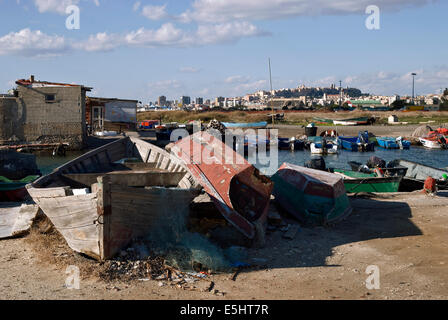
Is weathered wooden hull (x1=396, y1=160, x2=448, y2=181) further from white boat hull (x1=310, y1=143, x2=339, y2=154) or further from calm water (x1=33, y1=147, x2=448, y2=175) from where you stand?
white boat hull (x1=310, y1=143, x2=339, y2=154)

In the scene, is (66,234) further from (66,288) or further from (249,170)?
(249,170)

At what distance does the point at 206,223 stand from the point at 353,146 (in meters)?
35.5

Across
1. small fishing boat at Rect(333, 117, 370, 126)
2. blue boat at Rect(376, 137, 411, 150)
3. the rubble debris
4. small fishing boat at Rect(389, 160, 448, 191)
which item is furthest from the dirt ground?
small fishing boat at Rect(333, 117, 370, 126)

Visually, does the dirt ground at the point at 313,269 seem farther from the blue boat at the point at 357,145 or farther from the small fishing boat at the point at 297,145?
the blue boat at the point at 357,145

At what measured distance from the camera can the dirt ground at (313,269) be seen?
7250 millimetres

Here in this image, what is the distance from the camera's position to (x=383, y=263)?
872 centimetres

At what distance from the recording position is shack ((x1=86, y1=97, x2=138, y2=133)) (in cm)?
4203

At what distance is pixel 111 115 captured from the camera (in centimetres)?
4303

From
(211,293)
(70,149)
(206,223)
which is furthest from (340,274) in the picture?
(70,149)

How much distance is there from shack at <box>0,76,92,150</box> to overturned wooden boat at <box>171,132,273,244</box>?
78.6 feet

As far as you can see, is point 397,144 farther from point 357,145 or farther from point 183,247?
point 183,247

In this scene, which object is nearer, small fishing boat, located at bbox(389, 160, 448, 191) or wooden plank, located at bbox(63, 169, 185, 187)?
wooden plank, located at bbox(63, 169, 185, 187)

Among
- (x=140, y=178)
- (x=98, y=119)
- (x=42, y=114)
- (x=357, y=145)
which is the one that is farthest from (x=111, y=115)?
(x=140, y=178)

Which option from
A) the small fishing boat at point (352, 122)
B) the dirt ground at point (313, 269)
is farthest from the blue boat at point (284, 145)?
the dirt ground at point (313, 269)
